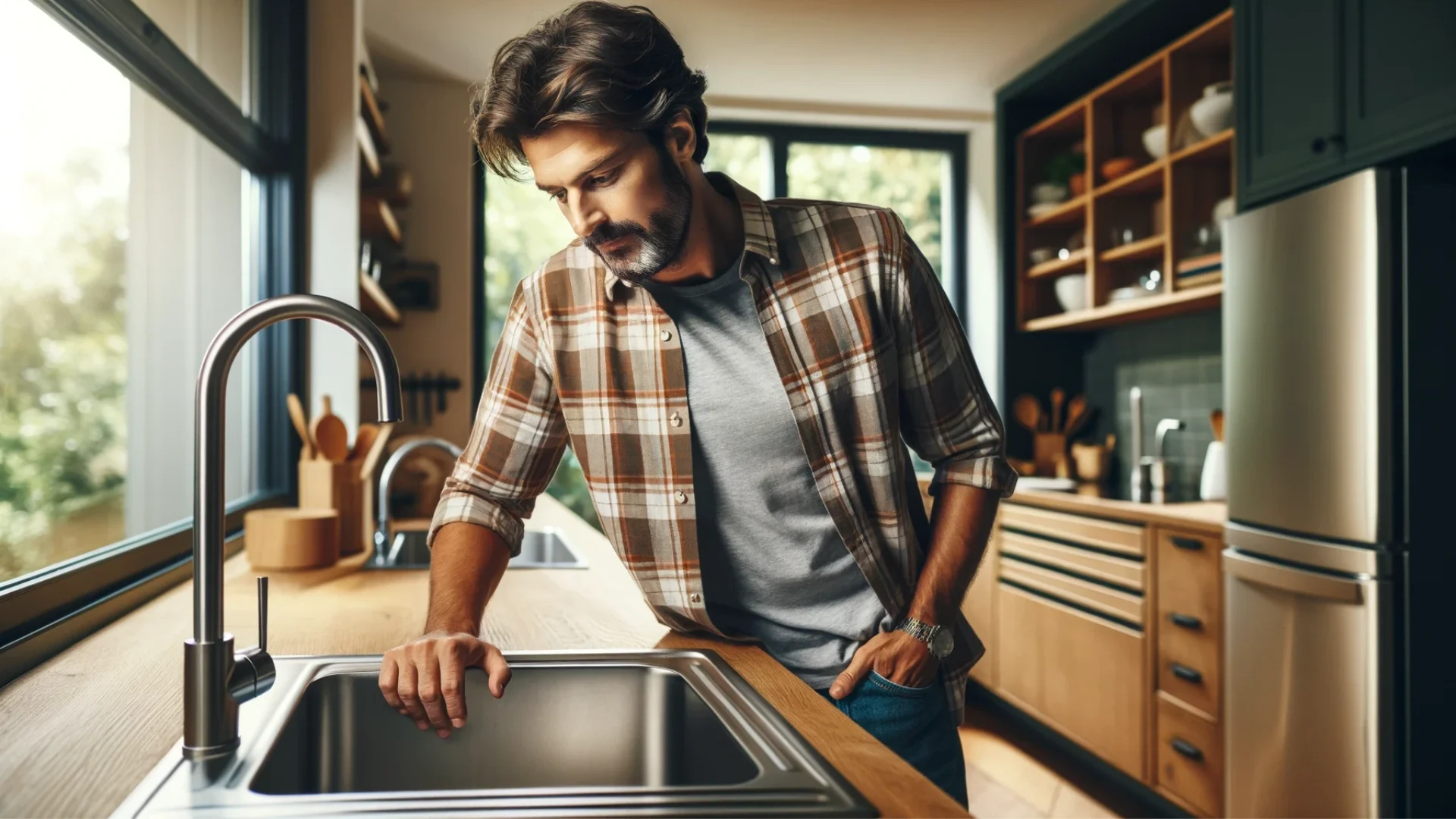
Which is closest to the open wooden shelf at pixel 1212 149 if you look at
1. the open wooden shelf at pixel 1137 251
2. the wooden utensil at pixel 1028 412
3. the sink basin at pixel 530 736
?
the open wooden shelf at pixel 1137 251

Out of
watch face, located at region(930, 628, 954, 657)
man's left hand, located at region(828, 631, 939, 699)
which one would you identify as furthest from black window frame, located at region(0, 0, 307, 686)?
watch face, located at region(930, 628, 954, 657)

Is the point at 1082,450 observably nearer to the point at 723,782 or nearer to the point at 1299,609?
the point at 1299,609

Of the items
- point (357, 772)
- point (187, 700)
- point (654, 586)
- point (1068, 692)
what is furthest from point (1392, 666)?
point (187, 700)

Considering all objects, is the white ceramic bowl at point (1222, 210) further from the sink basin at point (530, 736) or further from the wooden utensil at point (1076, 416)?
the sink basin at point (530, 736)

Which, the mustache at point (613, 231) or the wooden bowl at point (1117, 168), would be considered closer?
the mustache at point (613, 231)

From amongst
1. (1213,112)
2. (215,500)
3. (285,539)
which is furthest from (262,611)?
(1213,112)

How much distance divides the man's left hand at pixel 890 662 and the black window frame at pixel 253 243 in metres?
0.94

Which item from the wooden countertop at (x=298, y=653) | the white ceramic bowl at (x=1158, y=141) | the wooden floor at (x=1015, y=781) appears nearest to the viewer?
the wooden countertop at (x=298, y=653)

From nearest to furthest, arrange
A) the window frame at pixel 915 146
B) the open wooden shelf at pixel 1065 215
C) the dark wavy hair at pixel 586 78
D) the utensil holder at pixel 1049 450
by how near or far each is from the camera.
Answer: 1. the dark wavy hair at pixel 586 78
2. the open wooden shelf at pixel 1065 215
3. the utensil holder at pixel 1049 450
4. the window frame at pixel 915 146

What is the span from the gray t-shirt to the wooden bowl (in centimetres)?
295

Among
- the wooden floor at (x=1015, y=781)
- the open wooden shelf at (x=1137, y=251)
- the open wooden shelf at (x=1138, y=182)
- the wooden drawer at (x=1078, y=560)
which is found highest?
the open wooden shelf at (x=1138, y=182)

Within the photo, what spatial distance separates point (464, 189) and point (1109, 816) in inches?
135

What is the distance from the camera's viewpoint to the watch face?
1.24 meters

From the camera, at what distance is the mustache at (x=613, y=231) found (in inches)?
47.9
